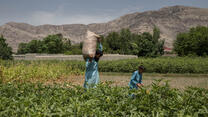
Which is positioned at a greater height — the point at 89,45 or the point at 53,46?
the point at 53,46

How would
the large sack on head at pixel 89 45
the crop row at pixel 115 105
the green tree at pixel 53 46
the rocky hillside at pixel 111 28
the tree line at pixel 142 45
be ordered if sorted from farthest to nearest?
the rocky hillside at pixel 111 28, the green tree at pixel 53 46, the tree line at pixel 142 45, the large sack on head at pixel 89 45, the crop row at pixel 115 105

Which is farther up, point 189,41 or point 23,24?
point 23,24

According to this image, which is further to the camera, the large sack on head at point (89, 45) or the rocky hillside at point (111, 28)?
the rocky hillside at point (111, 28)

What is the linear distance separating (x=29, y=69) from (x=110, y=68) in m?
8.31

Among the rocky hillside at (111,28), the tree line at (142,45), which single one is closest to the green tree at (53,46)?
the tree line at (142,45)

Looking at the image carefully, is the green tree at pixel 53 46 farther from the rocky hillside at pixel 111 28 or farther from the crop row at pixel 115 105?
the rocky hillside at pixel 111 28

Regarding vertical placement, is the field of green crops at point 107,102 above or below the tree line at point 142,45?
below

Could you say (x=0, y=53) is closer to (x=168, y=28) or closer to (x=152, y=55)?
(x=152, y=55)

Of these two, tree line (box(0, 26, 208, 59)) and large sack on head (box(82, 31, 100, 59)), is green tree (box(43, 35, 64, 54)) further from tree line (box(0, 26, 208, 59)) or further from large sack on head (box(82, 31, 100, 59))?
large sack on head (box(82, 31, 100, 59))

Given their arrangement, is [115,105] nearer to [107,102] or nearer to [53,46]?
[107,102]

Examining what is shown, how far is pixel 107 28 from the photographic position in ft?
644

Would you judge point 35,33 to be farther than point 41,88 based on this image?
Yes

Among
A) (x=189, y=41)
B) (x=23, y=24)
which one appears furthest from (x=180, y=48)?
(x=23, y=24)

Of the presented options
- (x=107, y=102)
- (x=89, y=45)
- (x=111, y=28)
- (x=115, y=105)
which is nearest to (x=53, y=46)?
(x=89, y=45)
